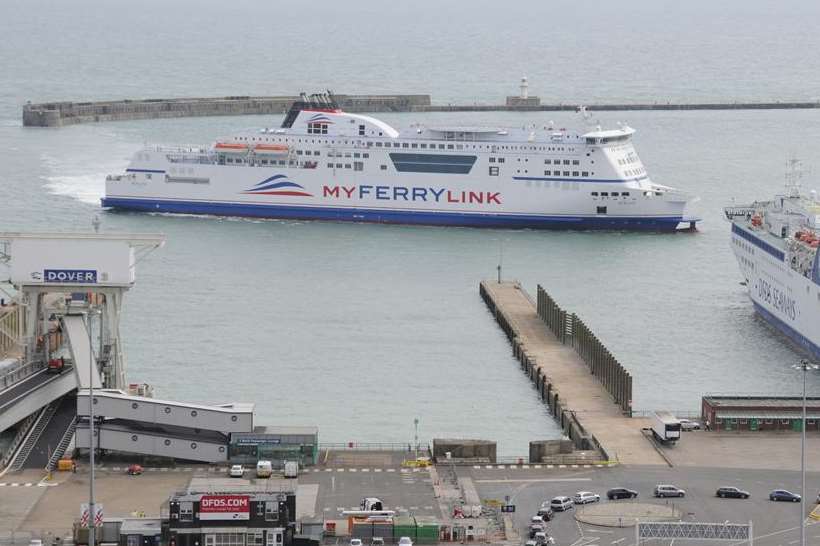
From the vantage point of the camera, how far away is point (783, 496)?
41562mm

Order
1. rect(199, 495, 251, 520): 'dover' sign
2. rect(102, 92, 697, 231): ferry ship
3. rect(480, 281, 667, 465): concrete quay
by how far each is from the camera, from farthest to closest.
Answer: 1. rect(102, 92, 697, 231): ferry ship
2. rect(480, 281, 667, 465): concrete quay
3. rect(199, 495, 251, 520): 'dover' sign

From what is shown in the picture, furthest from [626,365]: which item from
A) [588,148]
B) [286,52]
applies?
[286,52]

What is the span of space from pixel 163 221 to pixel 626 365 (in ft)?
111

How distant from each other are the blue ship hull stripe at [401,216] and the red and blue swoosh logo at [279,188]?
568 mm

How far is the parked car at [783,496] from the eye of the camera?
1635 inches

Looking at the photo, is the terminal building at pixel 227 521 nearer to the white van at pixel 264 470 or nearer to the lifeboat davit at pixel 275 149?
the white van at pixel 264 470

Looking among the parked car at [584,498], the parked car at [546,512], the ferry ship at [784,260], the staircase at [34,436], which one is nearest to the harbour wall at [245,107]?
the ferry ship at [784,260]

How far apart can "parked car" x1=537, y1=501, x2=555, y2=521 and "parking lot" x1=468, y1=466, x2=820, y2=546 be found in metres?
0.14

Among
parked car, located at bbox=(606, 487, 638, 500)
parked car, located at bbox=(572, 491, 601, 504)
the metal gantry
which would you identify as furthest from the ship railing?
the metal gantry

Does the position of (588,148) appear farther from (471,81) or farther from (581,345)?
(471,81)

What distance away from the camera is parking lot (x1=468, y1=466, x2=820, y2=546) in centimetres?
3919

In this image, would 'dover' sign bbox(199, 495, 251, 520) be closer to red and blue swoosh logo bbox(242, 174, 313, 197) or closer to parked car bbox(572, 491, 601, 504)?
parked car bbox(572, 491, 601, 504)

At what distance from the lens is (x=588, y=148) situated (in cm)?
8675

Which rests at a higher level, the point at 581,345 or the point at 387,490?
the point at 581,345
